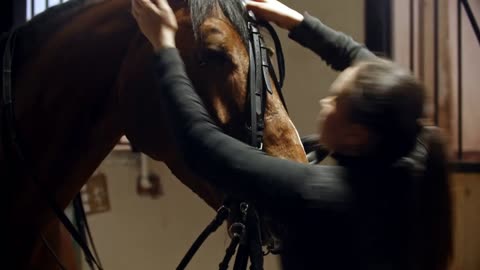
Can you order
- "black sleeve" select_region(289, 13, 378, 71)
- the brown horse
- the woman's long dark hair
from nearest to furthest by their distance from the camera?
the woman's long dark hair, the brown horse, "black sleeve" select_region(289, 13, 378, 71)

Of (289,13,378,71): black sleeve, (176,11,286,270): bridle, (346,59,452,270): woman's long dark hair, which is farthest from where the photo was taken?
(289,13,378,71): black sleeve

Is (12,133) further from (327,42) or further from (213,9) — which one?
(327,42)

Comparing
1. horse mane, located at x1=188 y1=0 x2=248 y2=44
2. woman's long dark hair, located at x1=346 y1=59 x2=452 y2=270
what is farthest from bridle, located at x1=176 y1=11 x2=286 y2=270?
woman's long dark hair, located at x1=346 y1=59 x2=452 y2=270

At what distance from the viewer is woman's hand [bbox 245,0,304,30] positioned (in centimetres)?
98

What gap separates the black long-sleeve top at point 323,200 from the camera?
67cm

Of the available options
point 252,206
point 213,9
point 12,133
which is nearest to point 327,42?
point 213,9

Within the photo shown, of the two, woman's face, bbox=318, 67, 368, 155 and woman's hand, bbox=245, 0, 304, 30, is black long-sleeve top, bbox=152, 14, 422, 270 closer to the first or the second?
woman's face, bbox=318, 67, 368, 155

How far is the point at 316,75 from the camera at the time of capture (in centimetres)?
203

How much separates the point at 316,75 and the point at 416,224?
139 cm

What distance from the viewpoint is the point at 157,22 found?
0.83m

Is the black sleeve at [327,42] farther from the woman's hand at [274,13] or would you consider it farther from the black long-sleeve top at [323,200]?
the black long-sleeve top at [323,200]

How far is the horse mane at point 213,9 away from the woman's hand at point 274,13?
7cm

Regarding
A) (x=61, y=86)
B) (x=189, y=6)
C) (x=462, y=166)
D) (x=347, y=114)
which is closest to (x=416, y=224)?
(x=347, y=114)

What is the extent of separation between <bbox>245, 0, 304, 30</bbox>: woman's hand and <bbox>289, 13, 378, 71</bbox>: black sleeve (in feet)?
0.05
